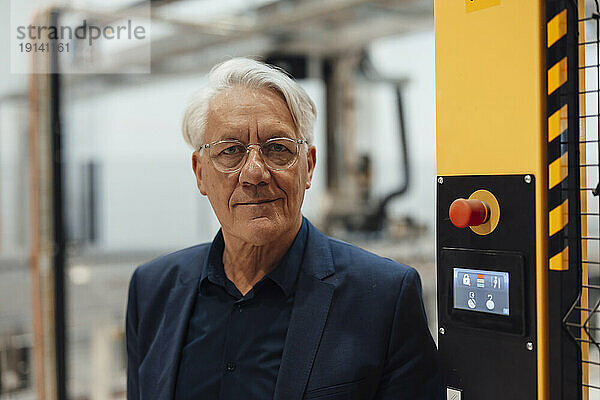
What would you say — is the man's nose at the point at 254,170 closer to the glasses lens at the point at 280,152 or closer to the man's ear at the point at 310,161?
the glasses lens at the point at 280,152

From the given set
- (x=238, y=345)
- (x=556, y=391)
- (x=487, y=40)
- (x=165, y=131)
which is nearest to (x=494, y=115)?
(x=487, y=40)

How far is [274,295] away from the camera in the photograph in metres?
1.33

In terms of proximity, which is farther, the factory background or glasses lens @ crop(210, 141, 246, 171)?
the factory background

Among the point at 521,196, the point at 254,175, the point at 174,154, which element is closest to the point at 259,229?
the point at 254,175

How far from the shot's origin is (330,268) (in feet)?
4.32

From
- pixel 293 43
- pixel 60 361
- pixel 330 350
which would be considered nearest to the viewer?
pixel 330 350

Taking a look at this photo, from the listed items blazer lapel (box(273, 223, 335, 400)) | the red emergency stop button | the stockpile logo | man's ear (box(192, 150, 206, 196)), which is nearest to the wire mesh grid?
the red emergency stop button

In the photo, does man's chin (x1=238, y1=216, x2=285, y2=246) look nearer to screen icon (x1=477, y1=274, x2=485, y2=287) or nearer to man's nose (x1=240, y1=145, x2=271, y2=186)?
man's nose (x1=240, y1=145, x2=271, y2=186)

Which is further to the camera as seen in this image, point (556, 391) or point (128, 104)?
point (128, 104)

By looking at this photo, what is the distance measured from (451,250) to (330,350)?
0.29 m

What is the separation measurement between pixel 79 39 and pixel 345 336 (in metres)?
1.94

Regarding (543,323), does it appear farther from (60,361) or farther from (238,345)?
(60,361)

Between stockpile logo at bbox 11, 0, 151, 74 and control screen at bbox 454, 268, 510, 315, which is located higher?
stockpile logo at bbox 11, 0, 151, 74

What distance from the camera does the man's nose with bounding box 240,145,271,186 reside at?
1.23 m
